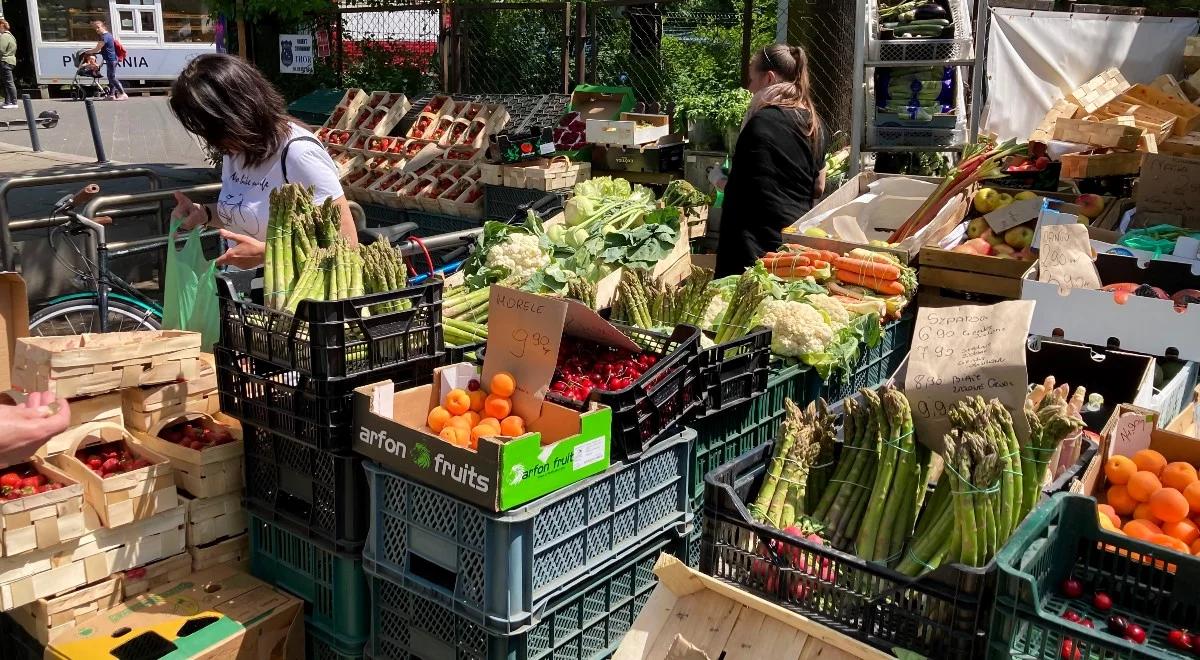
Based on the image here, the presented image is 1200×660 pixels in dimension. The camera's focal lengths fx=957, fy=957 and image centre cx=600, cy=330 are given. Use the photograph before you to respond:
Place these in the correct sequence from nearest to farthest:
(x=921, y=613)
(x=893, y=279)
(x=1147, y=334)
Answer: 1. (x=921, y=613)
2. (x=1147, y=334)
3. (x=893, y=279)

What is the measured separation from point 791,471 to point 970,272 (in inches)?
111

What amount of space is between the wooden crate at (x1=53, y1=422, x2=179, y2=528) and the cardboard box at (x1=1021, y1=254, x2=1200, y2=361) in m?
3.45

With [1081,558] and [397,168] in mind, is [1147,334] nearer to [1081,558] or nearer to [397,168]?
[1081,558]

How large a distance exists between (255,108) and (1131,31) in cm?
931

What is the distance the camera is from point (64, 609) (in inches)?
123

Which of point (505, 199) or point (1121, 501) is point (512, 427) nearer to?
point (1121, 501)

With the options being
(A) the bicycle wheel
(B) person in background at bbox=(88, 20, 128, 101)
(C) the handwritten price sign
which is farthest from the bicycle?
(B) person in background at bbox=(88, 20, 128, 101)

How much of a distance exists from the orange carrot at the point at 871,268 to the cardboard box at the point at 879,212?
0.99ft

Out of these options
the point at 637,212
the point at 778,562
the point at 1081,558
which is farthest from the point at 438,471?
the point at 637,212

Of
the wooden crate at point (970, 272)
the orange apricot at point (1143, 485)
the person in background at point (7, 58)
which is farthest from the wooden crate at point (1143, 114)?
the person in background at point (7, 58)

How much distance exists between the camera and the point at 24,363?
3531 mm

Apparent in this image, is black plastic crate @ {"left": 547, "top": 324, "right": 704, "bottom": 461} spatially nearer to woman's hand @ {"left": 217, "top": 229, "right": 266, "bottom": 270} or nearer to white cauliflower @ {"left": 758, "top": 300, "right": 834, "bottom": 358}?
white cauliflower @ {"left": 758, "top": 300, "right": 834, "bottom": 358}

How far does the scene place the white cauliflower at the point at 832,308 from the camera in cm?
420

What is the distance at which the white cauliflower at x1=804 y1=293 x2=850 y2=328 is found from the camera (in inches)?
165
